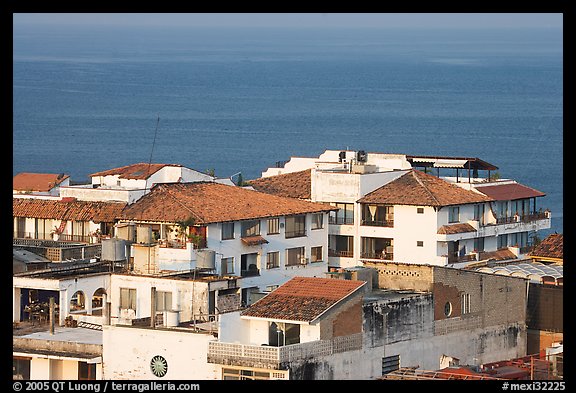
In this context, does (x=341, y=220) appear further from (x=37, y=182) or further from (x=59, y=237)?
(x=37, y=182)

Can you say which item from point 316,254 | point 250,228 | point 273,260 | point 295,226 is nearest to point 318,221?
point 316,254

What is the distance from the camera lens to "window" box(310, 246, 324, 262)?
142 ft

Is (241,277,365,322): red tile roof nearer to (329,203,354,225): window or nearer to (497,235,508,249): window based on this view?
(329,203,354,225): window

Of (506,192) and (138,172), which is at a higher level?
(138,172)

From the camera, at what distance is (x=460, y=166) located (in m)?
46.6

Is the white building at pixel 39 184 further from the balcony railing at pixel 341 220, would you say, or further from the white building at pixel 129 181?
the balcony railing at pixel 341 220

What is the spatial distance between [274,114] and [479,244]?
8249 cm

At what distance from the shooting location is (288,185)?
4659cm

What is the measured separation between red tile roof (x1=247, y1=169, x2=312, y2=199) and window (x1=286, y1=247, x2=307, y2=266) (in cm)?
303

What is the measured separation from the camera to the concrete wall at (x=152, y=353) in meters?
30.2

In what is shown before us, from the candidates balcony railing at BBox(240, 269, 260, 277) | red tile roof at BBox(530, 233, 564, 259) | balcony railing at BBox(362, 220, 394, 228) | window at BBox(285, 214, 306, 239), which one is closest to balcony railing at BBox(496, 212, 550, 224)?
red tile roof at BBox(530, 233, 564, 259)
